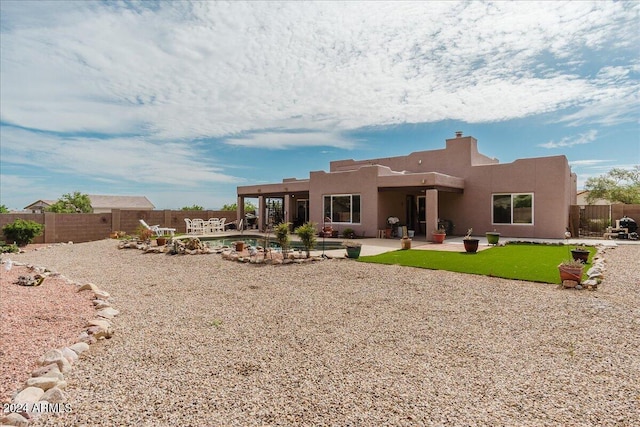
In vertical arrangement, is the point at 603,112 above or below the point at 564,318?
above

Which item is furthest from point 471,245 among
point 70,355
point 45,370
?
point 45,370

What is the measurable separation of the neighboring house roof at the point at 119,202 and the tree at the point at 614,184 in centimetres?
6098

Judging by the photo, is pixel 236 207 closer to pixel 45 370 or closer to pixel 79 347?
pixel 79 347

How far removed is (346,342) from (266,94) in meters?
15.3

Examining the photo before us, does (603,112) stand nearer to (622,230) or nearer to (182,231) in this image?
(622,230)

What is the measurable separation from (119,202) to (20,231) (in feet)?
143

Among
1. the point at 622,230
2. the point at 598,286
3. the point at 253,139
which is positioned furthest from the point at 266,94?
the point at 622,230

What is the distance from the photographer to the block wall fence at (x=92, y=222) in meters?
19.7

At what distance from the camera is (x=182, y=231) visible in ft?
82.2

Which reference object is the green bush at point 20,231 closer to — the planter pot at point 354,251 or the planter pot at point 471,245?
the planter pot at point 354,251

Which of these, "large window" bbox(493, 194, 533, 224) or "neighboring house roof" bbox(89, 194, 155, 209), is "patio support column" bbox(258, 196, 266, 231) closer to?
"large window" bbox(493, 194, 533, 224)

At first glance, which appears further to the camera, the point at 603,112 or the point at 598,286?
the point at 603,112

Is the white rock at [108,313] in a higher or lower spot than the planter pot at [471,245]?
lower

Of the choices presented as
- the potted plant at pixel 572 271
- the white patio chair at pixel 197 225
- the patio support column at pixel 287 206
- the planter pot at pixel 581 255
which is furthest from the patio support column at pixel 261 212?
the potted plant at pixel 572 271
